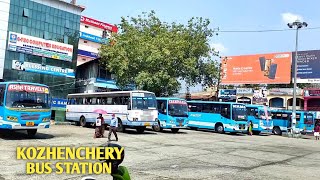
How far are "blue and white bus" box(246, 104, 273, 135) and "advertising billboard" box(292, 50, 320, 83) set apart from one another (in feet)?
28.7

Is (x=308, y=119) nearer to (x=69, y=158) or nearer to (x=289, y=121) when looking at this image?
(x=289, y=121)

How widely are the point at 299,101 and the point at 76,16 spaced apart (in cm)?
3466

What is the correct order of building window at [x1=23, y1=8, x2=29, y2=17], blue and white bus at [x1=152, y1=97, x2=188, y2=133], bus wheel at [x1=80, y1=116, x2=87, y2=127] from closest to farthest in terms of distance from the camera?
blue and white bus at [x1=152, y1=97, x2=188, y2=133] < bus wheel at [x1=80, y1=116, x2=87, y2=127] < building window at [x1=23, y1=8, x2=29, y2=17]

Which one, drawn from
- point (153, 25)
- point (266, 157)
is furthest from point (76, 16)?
point (266, 157)

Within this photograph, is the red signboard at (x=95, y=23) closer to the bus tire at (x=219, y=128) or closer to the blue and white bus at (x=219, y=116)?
the blue and white bus at (x=219, y=116)

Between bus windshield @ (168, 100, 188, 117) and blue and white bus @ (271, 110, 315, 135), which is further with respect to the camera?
blue and white bus @ (271, 110, 315, 135)

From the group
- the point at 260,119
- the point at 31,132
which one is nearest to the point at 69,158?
the point at 31,132

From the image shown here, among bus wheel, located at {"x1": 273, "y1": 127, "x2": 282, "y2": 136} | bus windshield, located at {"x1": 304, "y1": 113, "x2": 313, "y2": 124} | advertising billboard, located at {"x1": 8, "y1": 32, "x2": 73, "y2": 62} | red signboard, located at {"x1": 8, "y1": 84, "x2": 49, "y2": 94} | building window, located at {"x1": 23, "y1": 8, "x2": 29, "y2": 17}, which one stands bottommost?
bus wheel, located at {"x1": 273, "y1": 127, "x2": 282, "y2": 136}

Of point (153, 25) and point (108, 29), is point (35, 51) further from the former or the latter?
point (108, 29)

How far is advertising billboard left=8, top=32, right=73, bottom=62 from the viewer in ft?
135

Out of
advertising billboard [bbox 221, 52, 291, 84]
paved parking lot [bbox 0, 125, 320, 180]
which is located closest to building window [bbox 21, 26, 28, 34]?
advertising billboard [bbox 221, 52, 291, 84]

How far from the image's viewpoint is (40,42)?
4375 centimetres

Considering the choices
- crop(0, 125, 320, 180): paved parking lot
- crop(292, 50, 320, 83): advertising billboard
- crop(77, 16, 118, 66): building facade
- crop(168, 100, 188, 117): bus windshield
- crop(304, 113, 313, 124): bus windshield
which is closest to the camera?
crop(0, 125, 320, 180): paved parking lot

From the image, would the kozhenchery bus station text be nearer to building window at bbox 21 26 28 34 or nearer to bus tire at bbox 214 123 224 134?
bus tire at bbox 214 123 224 134
